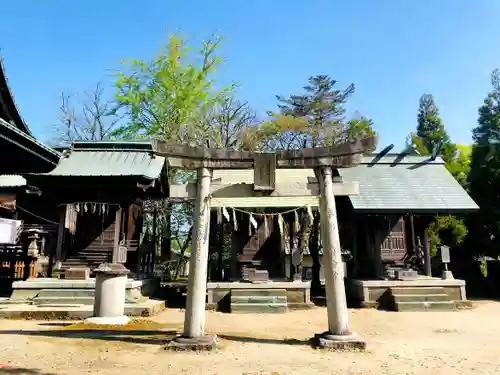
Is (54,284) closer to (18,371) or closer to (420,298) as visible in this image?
(18,371)

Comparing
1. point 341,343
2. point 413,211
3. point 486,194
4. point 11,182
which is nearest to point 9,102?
point 341,343

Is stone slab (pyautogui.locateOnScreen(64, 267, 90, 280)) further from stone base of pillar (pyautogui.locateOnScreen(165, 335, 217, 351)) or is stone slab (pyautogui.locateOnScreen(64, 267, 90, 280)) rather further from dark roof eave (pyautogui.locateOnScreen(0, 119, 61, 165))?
dark roof eave (pyautogui.locateOnScreen(0, 119, 61, 165))

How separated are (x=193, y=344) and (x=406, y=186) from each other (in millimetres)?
12822

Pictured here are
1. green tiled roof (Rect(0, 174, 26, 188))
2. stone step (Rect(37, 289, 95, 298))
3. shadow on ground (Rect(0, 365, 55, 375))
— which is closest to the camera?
shadow on ground (Rect(0, 365, 55, 375))

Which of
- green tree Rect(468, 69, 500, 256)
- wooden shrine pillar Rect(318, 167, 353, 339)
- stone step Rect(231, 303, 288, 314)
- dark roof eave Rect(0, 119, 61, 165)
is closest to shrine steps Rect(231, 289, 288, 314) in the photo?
stone step Rect(231, 303, 288, 314)

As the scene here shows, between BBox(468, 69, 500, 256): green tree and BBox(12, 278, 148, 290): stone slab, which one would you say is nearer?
BBox(12, 278, 148, 290): stone slab

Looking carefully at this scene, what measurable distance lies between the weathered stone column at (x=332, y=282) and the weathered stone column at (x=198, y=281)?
254 cm

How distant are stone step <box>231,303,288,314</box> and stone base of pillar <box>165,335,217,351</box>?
5937 mm

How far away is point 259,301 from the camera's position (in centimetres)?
1384

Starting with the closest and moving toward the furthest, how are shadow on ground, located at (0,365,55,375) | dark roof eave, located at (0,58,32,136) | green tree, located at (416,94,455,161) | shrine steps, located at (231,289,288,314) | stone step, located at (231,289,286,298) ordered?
1. shadow on ground, located at (0,365,55,375)
2. dark roof eave, located at (0,58,32,136)
3. shrine steps, located at (231,289,288,314)
4. stone step, located at (231,289,286,298)
5. green tree, located at (416,94,455,161)

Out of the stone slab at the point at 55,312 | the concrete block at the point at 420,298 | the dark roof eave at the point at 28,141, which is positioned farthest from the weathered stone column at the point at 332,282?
the concrete block at the point at 420,298

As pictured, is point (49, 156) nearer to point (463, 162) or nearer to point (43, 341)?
point (43, 341)

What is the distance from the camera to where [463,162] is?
33.7m

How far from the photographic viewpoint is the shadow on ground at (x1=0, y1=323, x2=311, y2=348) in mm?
8461
